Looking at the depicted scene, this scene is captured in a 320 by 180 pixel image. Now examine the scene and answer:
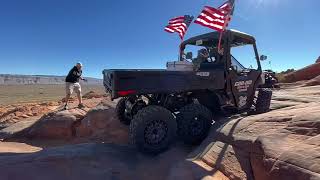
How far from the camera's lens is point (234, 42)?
9.60m

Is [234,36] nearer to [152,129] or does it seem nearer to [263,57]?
[263,57]

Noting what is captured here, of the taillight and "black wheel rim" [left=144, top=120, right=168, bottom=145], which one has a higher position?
the taillight

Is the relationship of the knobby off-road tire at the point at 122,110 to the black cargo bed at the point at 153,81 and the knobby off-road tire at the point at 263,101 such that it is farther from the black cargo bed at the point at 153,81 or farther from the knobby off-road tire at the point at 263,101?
the knobby off-road tire at the point at 263,101

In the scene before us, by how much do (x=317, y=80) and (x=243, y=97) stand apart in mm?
10154

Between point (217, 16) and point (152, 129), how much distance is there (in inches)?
160

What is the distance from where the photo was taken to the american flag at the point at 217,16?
Result: 9367 millimetres

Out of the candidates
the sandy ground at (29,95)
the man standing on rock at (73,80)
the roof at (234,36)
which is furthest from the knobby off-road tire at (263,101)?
the sandy ground at (29,95)

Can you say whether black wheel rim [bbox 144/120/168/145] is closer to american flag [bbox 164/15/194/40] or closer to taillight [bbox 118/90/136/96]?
taillight [bbox 118/90/136/96]

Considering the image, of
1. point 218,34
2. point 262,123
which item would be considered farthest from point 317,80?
point 262,123

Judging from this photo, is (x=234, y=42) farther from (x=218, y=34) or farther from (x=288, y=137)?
(x=288, y=137)

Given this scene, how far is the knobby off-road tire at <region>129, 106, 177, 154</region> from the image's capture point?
23.1ft

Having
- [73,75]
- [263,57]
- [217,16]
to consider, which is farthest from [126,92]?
[73,75]

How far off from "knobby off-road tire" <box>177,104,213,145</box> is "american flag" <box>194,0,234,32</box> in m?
2.43

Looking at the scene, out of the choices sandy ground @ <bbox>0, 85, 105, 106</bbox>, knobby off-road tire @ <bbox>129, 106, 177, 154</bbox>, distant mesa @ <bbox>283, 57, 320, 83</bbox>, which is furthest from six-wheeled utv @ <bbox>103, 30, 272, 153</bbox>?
sandy ground @ <bbox>0, 85, 105, 106</bbox>
